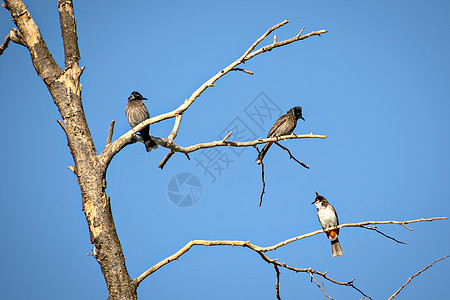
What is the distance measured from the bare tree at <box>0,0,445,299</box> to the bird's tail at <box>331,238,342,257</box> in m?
4.17

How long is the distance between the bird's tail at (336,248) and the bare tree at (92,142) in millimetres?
4171

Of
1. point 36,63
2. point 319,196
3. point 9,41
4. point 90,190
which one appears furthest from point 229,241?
point 319,196

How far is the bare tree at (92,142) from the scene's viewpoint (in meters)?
4.23

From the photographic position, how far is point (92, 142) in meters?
4.52

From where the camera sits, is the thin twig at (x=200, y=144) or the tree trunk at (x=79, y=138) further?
the thin twig at (x=200, y=144)

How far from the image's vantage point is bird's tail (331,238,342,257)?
28.8 ft

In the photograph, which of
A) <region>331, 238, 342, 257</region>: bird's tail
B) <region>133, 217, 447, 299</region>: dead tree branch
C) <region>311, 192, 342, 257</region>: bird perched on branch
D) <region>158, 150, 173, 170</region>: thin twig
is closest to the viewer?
<region>133, 217, 447, 299</region>: dead tree branch

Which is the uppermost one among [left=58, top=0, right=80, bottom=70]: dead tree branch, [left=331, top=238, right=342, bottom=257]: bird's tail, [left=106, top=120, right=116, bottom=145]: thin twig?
[left=331, top=238, right=342, bottom=257]: bird's tail

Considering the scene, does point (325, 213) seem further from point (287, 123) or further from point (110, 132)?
point (110, 132)

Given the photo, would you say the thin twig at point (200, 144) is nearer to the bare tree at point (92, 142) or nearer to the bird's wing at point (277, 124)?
the bare tree at point (92, 142)

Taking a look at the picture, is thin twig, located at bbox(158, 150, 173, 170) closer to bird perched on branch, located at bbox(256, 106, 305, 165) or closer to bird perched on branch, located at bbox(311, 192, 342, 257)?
bird perched on branch, located at bbox(256, 106, 305, 165)

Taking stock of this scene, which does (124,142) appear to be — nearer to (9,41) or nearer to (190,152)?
(190,152)

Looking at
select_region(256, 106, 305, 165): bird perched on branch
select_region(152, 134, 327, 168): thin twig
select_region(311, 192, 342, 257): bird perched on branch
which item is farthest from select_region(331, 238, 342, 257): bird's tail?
select_region(152, 134, 327, 168): thin twig

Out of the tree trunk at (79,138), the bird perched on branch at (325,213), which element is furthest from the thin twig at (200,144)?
the bird perched on branch at (325,213)
